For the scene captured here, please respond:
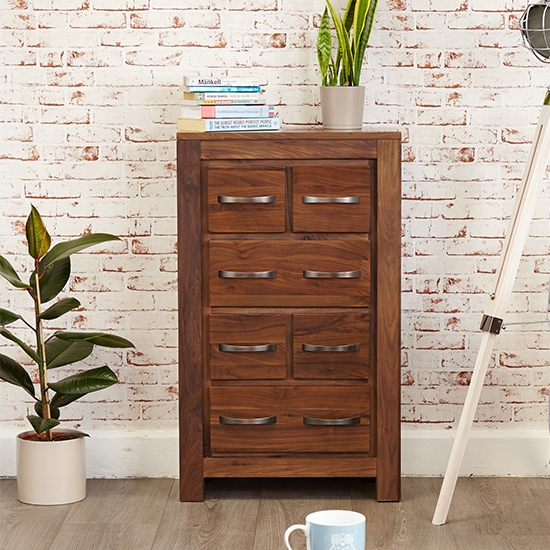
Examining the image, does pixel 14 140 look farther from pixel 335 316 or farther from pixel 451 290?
pixel 451 290

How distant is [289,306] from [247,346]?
0.63 feet

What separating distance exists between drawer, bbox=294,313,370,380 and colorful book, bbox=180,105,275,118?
0.68 m

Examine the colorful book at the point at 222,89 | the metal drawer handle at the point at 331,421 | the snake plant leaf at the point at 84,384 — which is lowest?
the metal drawer handle at the point at 331,421

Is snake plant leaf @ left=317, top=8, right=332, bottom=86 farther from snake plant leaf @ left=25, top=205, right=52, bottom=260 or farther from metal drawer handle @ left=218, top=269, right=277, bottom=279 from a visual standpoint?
snake plant leaf @ left=25, top=205, right=52, bottom=260

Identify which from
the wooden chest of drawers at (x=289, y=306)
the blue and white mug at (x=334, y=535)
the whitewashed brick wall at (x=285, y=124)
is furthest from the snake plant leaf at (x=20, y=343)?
the blue and white mug at (x=334, y=535)

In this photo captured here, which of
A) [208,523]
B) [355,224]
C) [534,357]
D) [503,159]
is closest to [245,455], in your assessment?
[208,523]

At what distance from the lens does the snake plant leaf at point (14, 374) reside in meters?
3.01

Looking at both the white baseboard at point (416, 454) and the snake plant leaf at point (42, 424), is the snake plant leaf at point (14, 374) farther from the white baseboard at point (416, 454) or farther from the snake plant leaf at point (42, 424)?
the white baseboard at point (416, 454)

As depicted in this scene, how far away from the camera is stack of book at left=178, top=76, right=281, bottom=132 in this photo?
2941 millimetres

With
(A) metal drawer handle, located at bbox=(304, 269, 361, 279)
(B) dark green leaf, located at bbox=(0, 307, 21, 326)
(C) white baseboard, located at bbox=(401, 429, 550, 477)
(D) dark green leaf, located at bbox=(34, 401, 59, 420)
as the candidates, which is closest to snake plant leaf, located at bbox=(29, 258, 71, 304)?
(B) dark green leaf, located at bbox=(0, 307, 21, 326)

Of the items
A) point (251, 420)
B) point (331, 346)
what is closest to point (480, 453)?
point (331, 346)

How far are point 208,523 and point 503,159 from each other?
1.65 metres

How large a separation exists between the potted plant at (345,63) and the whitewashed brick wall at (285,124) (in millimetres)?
156

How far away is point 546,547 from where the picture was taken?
262 centimetres
